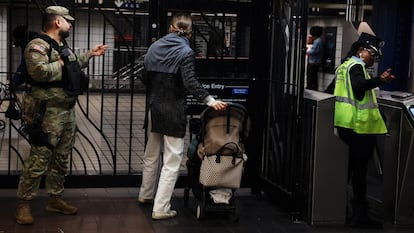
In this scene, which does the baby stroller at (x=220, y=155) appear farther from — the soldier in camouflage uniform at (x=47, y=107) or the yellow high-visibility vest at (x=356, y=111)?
the soldier in camouflage uniform at (x=47, y=107)

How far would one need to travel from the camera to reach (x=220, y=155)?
591cm

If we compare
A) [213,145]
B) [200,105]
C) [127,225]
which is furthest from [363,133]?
[127,225]

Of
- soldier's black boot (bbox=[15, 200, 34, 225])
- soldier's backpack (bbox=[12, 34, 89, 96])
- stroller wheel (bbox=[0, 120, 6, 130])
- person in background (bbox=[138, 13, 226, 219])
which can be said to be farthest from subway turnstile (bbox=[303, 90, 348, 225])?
stroller wheel (bbox=[0, 120, 6, 130])

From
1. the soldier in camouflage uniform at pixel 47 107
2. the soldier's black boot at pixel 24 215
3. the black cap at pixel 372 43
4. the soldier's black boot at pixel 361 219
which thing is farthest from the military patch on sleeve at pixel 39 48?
the soldier's black boot at pixel 361 219

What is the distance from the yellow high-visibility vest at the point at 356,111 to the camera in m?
5.80

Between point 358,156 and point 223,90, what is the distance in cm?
166

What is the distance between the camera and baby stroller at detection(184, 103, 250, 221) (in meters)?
5.89

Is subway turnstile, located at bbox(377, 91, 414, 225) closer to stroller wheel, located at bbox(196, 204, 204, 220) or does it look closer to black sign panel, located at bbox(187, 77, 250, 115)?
black sign panel, located at bbox(187, 77, 250, 115)

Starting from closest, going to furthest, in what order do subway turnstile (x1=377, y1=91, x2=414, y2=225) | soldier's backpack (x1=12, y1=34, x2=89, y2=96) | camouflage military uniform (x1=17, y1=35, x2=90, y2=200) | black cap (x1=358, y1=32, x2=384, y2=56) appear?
camouflage military uniform (x1=17, y1=35, x2=90, y2=200) → soldier's backpack (x1=12, y1=34, x2=89, y2=96) → black cap (x1=358, y1=32, x2=384, y2=56) → subway turnstile (x1=377, y1=91, x2=414, y2=225)

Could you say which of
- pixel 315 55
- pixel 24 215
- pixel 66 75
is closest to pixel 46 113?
pixel 66 75

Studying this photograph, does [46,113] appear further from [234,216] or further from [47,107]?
[234,216]

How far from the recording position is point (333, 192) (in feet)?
19.7

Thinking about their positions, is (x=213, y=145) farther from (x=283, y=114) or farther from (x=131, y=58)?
(x=131, y=58)

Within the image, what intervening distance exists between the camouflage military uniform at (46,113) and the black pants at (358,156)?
2491mm
